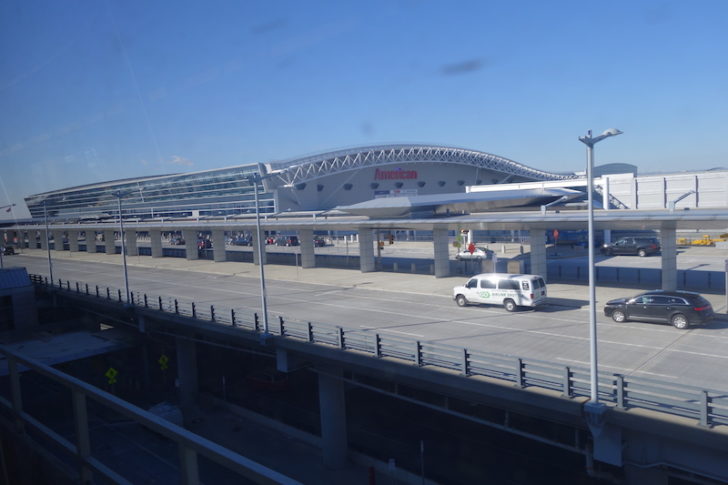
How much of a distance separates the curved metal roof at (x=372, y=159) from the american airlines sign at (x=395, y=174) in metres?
1.93

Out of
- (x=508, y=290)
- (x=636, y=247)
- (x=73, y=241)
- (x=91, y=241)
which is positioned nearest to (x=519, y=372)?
(x=508, y=290)

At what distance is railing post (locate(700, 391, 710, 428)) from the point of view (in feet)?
33.7

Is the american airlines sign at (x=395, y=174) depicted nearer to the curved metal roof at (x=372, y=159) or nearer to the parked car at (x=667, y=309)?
the curved metal roof at (x=372, y=159)

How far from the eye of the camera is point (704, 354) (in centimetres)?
1631

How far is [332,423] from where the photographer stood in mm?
19438

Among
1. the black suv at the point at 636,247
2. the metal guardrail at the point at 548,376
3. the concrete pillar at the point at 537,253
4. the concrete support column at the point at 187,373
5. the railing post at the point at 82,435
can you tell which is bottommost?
the concrete support column at the point at 187,373

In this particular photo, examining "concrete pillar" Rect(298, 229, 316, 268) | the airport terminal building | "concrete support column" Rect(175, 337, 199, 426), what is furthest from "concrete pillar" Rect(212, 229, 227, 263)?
"concrete support column" Rect(175, 337, 199, 426)

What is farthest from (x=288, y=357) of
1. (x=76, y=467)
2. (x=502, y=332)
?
(x=76, y=467)

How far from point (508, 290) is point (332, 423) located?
10.2m

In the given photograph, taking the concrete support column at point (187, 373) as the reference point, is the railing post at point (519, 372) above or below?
above

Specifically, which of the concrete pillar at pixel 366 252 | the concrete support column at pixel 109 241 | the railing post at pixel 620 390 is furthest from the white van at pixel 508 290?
the concrete support column at pixel 109 241

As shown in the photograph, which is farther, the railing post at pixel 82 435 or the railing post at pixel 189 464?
the railing post at pixel 82 435

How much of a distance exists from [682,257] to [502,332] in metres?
29.9

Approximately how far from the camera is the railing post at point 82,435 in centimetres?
315
